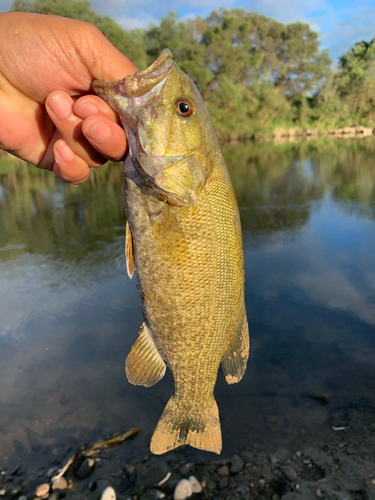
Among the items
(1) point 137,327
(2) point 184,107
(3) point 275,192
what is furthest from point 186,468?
(3) point 275,192

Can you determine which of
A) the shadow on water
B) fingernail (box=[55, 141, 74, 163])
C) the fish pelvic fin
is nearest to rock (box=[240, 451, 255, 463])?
the shadow on water

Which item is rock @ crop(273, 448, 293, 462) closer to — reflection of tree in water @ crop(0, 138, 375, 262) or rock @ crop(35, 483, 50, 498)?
rock @ crop(35, 483, 50, 498)

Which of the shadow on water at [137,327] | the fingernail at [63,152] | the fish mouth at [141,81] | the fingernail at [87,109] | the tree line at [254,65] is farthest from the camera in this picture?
the tree line at [254,65]

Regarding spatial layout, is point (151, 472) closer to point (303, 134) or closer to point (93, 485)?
point (93, 485)

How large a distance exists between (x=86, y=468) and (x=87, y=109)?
136 inches

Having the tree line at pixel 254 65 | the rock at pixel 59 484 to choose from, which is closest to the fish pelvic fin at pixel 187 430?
the rock at pixel 59 484

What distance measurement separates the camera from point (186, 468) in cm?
Result: 363

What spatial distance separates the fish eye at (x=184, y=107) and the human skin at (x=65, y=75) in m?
0.42

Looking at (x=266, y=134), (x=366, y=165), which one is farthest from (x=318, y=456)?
(x=266, y=134)

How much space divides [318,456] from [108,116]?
379cm

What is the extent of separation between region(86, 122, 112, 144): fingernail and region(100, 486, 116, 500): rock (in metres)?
3.16

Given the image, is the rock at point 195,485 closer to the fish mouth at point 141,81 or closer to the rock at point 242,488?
the rock at point 242,488

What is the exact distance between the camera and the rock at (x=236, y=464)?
11.8 ft

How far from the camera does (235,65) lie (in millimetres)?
59188
